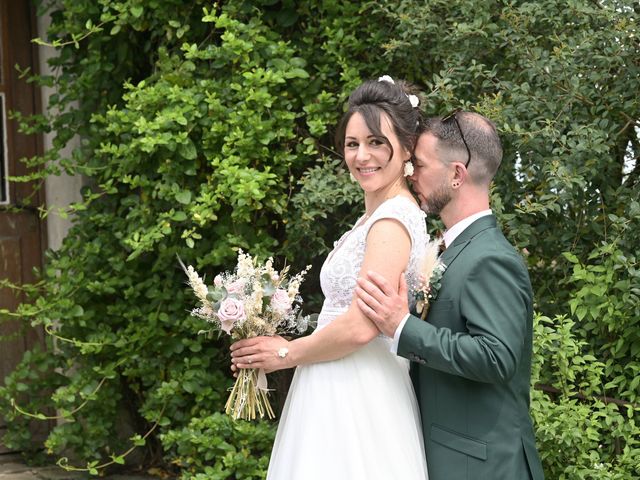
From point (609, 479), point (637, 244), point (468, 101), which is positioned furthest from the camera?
point (468, 101)

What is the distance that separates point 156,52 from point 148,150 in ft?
2.83

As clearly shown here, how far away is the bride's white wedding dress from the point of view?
9.09 feet

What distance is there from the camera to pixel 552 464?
3.64 meters

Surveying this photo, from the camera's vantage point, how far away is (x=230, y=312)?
9.03 feet

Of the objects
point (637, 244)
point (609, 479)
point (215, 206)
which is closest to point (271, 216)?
point (215, 206)

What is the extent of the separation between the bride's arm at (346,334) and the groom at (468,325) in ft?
0.25

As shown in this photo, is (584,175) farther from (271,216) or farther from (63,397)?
(63,397)

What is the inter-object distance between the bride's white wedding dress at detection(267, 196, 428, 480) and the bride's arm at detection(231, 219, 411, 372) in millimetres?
56

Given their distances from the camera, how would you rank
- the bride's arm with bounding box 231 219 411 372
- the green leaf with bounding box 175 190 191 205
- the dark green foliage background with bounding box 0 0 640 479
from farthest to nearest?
1. the green leaf with bounding box 175 190 191 205
2. the dark green foliage background with bounding box 0 0 640 479
3. the bride's arm with bounding box 231 219 411 372

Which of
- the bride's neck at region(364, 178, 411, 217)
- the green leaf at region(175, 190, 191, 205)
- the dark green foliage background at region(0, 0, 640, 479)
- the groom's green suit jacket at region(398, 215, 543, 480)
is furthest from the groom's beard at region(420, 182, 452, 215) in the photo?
the green leaf at region(175, 190, 191, 205)

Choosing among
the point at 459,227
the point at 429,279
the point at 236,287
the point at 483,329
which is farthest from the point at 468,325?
the point at 236,287

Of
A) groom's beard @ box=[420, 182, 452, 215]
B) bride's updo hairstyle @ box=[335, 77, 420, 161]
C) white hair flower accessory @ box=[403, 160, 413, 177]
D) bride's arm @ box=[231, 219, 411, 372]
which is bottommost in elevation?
bride's arm @ box=[231, 219, 411, 372]

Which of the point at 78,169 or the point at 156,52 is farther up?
the point at 156,52

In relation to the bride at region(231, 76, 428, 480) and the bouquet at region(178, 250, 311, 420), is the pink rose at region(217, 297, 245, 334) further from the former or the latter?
the bride at region(231, 76, 428, 480)
